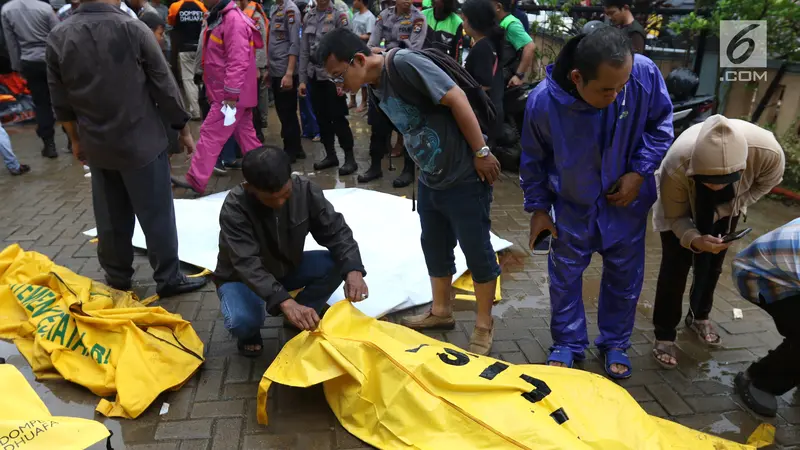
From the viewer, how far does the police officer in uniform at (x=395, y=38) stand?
17.8 feet

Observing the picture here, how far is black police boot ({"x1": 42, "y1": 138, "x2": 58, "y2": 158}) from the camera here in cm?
632

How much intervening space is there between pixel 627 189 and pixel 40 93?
6376 millimetres

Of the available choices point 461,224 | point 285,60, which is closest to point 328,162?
point 285,60

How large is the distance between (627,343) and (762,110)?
4074mm

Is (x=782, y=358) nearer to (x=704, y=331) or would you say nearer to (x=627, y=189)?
(x=704, y=331)

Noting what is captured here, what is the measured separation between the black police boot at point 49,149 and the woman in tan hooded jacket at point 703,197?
21.0 feet

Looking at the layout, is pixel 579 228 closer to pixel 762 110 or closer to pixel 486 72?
pixel 486 72

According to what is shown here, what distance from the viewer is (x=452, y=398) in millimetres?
2092

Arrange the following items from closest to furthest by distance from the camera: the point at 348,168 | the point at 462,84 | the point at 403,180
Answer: the point at 462,84
the point at 403,180
the point at 348,168

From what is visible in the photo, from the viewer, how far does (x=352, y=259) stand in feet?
9.01

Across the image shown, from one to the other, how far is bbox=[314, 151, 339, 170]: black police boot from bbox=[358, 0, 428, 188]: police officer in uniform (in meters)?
0.54

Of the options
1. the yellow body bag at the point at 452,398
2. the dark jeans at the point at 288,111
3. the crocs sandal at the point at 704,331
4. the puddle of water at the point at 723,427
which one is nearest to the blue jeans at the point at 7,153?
the dark jeans at the point at 288,111

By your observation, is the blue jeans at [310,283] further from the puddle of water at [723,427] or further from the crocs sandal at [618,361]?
the puddle of water at [723,427]

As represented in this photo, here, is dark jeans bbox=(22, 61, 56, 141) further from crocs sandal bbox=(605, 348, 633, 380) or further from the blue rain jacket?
crocs sandal bbox=(605, 348, 633, 380)
